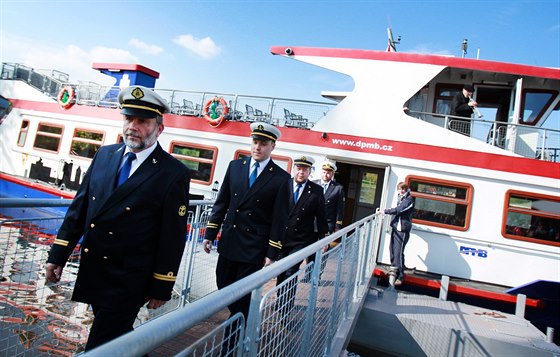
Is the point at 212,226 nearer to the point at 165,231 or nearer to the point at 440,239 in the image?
the point at 165,231

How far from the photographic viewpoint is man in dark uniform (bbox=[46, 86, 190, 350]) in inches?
80.9

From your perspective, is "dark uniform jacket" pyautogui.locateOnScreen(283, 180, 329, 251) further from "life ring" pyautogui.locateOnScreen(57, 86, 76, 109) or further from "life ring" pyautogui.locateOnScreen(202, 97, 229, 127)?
"life ring" pyautogui.locateOnScreen(57, 86, 76, 109)

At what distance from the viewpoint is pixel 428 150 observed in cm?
768

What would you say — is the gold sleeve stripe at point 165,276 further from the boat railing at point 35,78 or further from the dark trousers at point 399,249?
the boat railing at point 35,78

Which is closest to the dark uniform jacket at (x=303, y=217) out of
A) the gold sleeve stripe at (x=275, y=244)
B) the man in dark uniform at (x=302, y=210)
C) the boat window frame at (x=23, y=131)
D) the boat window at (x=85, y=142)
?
the man in dark uniform at (x=302, y=210)

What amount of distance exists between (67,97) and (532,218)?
12.0 meters

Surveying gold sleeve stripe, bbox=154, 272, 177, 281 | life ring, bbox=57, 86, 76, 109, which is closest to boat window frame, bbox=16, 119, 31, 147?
life ring, bbox=57, 86, 76, 109

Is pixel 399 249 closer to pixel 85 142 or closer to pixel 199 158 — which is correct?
pixel 199 158

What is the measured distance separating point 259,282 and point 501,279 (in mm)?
7143

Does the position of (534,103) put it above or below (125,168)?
above

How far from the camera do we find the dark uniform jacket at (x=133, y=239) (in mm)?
2057

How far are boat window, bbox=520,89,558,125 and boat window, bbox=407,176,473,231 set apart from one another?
8.54 ft

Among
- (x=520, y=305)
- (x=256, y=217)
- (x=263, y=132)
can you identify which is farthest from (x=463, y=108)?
(x=256, y=217)

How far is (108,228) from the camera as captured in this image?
2.06 meters
